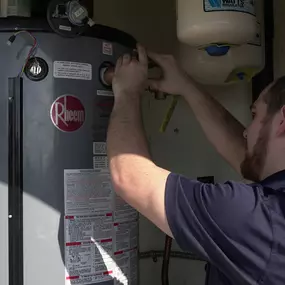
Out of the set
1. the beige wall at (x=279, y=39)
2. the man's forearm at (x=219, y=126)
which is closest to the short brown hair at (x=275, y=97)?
the man's forearm at (x=219, y=126)

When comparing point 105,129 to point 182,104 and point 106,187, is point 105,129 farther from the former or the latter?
point 182,104

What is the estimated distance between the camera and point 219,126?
1.44m

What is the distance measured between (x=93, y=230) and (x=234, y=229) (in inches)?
16.0

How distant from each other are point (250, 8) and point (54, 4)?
502mm

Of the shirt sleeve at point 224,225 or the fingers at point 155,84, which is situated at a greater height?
the fingers at point 155,84

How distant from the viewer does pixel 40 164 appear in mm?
1181

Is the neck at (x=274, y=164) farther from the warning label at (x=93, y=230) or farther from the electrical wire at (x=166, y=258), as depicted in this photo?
the electrical wire at (x=166, y=258)

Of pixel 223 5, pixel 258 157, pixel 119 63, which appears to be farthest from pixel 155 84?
pixel 258 157

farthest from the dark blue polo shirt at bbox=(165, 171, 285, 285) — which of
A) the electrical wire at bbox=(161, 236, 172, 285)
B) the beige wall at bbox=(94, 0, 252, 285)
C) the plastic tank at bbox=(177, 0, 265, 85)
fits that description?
the beige wall at bbox=(94, 0, 252, 285)

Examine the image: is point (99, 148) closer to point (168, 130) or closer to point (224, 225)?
point (224, 225)

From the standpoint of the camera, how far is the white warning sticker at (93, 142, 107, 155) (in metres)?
1.25

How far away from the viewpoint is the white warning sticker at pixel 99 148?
125 centimetres

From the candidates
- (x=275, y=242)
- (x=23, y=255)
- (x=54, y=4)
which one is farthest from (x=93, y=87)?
(x=275, y=242)

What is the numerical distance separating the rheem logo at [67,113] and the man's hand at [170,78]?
0.25 m
